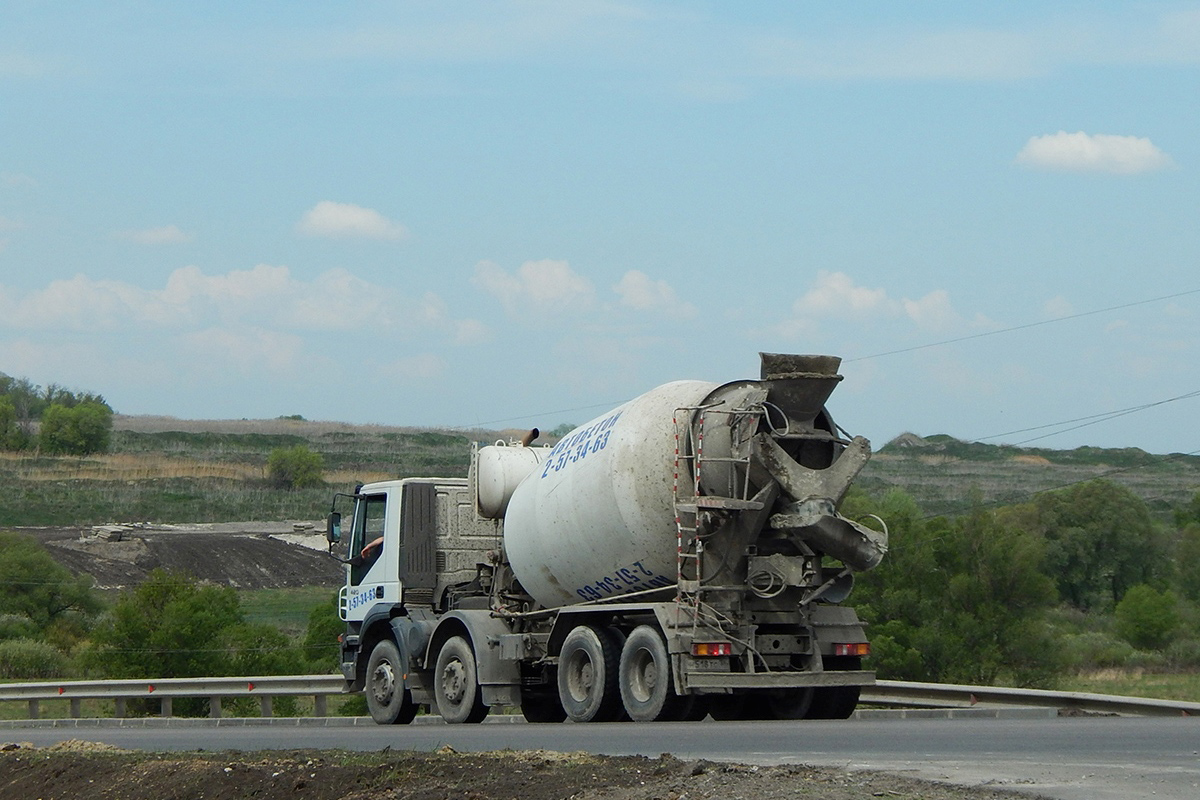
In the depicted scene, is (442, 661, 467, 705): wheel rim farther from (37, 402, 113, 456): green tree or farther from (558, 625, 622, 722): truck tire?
(37, 402, 113, 456): green tree

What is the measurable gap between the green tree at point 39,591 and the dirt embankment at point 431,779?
122 feet

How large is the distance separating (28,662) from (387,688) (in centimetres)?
2262

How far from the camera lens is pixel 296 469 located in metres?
88.9

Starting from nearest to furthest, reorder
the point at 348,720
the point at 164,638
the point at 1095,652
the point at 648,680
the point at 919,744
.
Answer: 1. the point at 919,744
2. the point at 648,680
3. the point at 348,720
4. the point at 164,638
5. the point at 1095,652

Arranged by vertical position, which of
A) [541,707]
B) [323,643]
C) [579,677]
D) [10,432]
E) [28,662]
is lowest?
[28,662]

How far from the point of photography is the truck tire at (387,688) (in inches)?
778

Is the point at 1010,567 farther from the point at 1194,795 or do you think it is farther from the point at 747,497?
the point at 1194,795

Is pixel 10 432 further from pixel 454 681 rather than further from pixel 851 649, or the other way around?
pixel 851 649

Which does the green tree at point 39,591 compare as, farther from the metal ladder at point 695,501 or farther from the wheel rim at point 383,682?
the metal ladder at point 695,501

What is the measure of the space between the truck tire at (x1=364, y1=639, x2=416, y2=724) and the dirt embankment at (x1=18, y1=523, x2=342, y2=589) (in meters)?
41.2

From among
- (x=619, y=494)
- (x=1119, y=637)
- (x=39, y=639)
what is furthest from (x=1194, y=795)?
(x=39, y=639)

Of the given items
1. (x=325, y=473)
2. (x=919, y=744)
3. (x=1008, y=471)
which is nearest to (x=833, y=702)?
(x=919, y=744)

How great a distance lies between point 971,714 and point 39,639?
33198 millimetres

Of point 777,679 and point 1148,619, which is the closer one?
point 777,679
